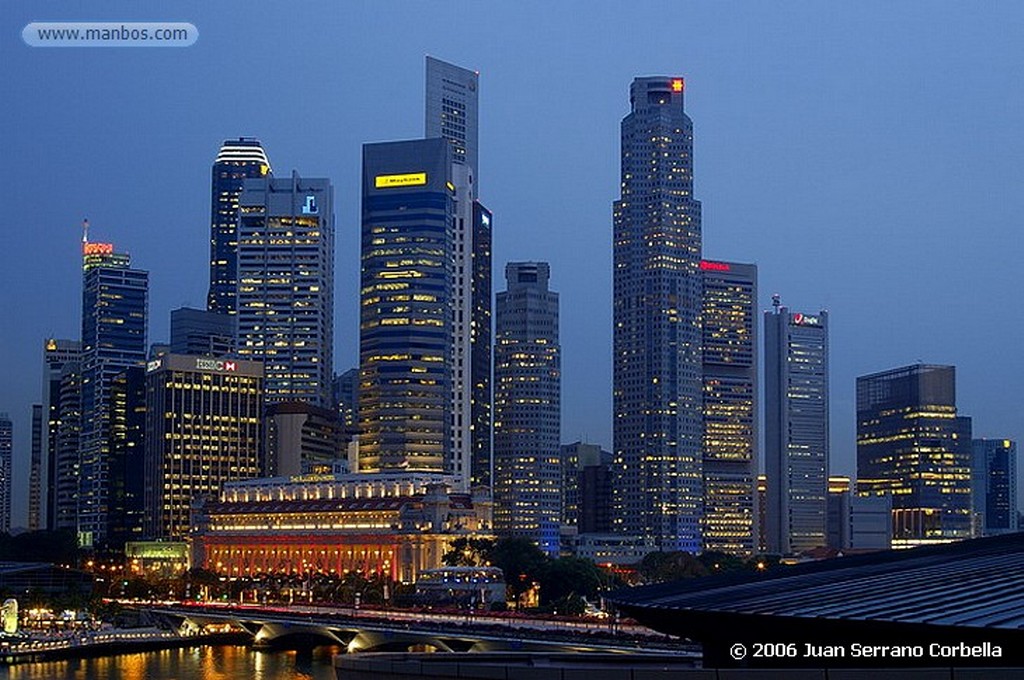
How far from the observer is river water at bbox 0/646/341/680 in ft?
431

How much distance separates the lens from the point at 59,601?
198750 mm

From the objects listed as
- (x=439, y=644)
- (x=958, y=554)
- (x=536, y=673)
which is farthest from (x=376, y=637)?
(x=536, y=673)

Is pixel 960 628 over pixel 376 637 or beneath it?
over

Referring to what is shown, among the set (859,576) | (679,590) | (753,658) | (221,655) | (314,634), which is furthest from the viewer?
(314,634)

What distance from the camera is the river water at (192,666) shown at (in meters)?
132

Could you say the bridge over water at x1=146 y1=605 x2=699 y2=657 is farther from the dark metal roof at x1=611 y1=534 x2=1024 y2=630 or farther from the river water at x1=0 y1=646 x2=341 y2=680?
the dark metal roof at x1=611 y1=534 x2=1024 y2=630

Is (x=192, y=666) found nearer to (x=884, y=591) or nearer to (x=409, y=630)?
(x=409, y=630)

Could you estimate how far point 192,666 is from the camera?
144m

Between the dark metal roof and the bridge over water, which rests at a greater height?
the dark metal roof

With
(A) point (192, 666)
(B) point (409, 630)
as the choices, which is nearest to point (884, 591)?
(B) point (409, 630)

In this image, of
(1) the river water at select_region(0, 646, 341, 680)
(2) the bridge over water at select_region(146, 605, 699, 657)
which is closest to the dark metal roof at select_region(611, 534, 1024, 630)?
(2) the bridge over water at select_region(146, 605, 699, 657)

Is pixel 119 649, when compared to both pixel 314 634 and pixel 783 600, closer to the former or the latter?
pixel 314 634

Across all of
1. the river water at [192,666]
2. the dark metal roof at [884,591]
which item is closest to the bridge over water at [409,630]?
the river water at [192,666]

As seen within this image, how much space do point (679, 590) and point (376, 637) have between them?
11333 cm
